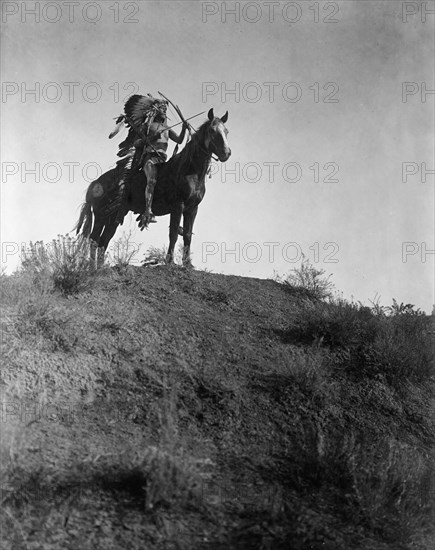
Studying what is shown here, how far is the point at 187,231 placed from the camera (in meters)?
11.5

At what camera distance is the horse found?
11.0 meters

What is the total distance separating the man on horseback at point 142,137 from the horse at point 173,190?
0.12 metres

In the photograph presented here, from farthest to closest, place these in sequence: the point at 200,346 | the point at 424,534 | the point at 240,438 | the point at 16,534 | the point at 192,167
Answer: the point at 192,167 < the point at 200,346 < the point at 240,438 < the point at 424,534 < the point at 16,534

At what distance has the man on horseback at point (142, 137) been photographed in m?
11.9

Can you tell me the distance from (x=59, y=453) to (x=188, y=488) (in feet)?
4.10

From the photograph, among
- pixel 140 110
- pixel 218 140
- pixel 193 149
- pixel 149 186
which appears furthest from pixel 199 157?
pixel 140 110

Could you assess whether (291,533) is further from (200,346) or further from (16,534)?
(200,346)

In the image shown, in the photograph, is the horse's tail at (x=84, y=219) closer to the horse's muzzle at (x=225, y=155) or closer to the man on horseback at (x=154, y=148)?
the man on horseback at (x=154, y=148)

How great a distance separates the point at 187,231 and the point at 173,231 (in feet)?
0.95

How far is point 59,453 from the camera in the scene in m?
4.91

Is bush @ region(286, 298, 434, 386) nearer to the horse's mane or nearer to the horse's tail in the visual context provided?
the horse's mane

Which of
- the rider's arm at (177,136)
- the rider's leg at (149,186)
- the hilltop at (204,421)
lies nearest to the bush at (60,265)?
the hilltop at (204,421)

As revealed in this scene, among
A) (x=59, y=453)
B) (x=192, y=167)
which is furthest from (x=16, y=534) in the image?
(x=192, y=167)

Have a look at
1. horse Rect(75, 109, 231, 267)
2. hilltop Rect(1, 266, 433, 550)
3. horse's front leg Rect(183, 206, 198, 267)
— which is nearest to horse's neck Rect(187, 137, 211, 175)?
horse Rect(75, 109, 231, 267)
